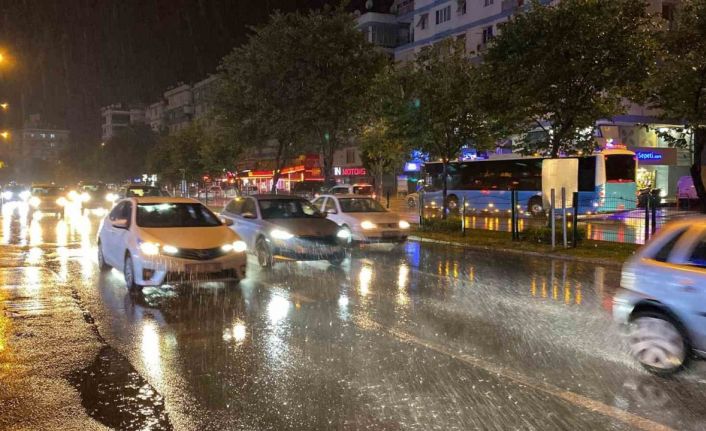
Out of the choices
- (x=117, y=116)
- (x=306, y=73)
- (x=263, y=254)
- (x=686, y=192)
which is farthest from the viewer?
(x=117, y=116)

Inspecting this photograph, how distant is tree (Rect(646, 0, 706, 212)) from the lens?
1623 cm

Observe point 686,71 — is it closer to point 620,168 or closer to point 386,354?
point 386,354

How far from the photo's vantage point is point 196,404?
5121mm

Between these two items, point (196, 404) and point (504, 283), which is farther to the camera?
point (504, 283)

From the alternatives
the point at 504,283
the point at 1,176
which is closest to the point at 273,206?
the point at 504,283

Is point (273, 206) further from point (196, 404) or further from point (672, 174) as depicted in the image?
point (672, 174)

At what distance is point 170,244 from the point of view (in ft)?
32.1

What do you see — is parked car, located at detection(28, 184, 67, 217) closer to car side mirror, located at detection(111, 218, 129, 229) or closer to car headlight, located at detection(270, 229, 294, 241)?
car headlight, located at detection(270, 229, 294, 241)

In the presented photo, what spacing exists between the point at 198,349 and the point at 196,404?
172cm

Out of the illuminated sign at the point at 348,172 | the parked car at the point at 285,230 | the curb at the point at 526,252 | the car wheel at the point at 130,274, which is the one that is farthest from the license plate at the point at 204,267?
the illuminated sign at the point at 348,172

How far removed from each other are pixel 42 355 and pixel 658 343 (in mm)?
6243

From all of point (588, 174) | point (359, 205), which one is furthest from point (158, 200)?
point (588, 174)

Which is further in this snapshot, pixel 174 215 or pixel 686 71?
pixel 686 71

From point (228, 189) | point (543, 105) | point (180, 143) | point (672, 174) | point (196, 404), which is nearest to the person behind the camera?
point (196, 404)
